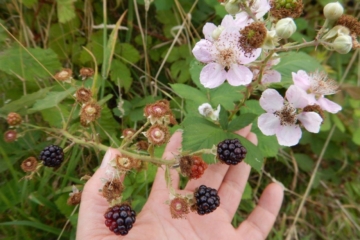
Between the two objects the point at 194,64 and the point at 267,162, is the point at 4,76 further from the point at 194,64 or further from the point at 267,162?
the point at 267,162

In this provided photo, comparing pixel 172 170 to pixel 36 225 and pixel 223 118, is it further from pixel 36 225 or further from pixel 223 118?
pixel 36 225

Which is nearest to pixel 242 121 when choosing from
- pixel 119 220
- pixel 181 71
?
pixel 119 220

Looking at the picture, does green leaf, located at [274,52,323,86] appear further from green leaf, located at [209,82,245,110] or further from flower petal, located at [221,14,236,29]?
flower petal, located at [221,14,236,29]

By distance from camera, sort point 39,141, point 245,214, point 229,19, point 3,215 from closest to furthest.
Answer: point 229,19 < point 3,215 < point 39,141 < point 245,214

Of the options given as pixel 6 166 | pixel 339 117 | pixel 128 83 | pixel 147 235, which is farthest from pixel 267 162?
pixel 6 166

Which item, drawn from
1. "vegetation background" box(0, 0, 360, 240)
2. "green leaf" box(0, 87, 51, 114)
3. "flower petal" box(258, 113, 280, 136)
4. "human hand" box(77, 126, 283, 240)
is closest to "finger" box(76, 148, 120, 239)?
"human hand" box(77, 126, 283, 240)

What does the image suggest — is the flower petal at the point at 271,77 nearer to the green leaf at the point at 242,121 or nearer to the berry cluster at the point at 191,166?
the green leaf at the point at 242,121

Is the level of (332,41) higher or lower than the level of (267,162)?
higher
